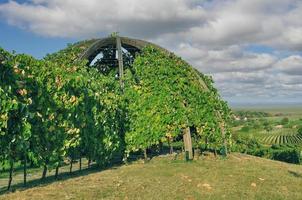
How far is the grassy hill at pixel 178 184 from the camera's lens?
1191 cm

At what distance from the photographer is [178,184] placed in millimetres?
13719

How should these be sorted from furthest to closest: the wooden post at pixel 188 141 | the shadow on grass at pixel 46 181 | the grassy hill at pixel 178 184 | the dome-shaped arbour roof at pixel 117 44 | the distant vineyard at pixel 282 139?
→ the distant vineyard at pixel 282 139 → the dome-shaped arbour roof at pixel 117 44 → the wooden post at pixel 188 141 → the shadow on grass at pixel 46 181 → the grassy hill at pixel 178 184

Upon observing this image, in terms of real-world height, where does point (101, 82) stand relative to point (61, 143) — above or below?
above

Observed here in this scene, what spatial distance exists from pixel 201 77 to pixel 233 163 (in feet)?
18.3

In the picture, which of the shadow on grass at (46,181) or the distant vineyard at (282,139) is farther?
the distant vineyard at (282,139)

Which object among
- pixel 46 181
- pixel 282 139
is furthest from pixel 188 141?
pixel 282 139

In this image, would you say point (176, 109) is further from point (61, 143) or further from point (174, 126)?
point (61, 143)

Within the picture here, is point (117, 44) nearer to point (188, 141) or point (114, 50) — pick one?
point (114, 50)

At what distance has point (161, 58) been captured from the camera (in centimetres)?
2200

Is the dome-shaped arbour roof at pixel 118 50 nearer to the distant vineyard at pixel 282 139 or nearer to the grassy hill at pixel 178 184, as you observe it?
the grassy hill at pixel 178 184

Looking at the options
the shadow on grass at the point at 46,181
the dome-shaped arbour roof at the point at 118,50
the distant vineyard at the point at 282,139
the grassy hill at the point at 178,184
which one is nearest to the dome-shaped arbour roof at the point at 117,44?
the dome-shaped arbour roof at the point at 118,50

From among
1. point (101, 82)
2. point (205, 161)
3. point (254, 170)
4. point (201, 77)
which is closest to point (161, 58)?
point (201, 77)

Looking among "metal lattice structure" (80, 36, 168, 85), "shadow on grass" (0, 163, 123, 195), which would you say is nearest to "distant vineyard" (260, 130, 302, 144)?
"metal lattice structure" (80, 36, 168, 85)

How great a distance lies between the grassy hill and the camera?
39.1 feet
